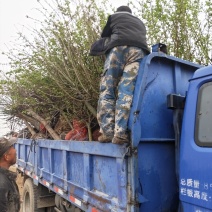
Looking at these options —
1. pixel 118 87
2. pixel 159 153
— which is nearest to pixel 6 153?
pixel 118 87

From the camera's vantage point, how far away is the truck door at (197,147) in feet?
5.64

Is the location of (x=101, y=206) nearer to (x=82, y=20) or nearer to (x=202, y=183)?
(x=202, y=183)

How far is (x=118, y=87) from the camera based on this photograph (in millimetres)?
2285

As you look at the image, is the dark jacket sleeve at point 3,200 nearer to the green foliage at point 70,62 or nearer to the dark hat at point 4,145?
the dark hat at point 4,145

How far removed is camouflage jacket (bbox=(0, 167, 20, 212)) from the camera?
1.90 meters

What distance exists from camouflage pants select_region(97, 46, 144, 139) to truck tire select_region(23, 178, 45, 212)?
9.74 ft

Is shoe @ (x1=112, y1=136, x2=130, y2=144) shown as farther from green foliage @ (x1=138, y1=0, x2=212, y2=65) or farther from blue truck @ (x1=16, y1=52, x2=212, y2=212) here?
green foliage @ (x1=138, y1=0, x2=212, y2=65)

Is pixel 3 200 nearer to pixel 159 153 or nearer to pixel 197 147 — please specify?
pixel 159 153

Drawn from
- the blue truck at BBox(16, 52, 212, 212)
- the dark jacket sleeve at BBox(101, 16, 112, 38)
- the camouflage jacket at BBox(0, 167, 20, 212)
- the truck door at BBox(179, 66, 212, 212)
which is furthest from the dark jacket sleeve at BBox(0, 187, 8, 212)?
the dark jacket sleeve at BBox(101, 16, 112, 38)

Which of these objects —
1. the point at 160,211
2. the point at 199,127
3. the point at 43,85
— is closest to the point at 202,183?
the point at 199,127

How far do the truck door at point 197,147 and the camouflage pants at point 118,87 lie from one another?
0.45 m

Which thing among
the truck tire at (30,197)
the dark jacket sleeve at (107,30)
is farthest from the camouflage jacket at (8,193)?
the truck tire at (30,197)

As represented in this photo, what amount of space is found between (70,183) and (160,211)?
4.18 ft

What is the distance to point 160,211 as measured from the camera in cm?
210
